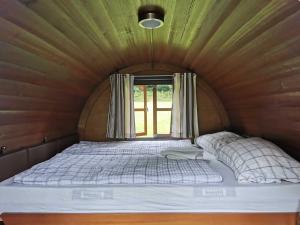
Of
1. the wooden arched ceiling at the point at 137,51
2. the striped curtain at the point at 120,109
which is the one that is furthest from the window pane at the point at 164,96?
the wooden arched ceiling at the point at 137,51

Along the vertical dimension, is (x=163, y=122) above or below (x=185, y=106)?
below

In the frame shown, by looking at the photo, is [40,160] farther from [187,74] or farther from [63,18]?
[187,74]

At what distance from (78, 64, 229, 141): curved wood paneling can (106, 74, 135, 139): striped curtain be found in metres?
0.14

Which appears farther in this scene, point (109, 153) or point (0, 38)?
point (109, 153)

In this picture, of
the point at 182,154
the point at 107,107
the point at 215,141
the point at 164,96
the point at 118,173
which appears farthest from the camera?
the point at 164,96

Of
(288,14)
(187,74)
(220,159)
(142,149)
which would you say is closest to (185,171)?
(220,159)

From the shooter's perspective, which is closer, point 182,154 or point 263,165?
point 263,165

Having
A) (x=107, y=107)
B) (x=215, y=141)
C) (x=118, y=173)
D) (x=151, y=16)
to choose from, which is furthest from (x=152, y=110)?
(x=151, y=16)

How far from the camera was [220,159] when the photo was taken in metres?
2.56

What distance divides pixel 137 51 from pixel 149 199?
1.94m

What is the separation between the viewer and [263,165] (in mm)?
1935

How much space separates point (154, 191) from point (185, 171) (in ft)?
1.18

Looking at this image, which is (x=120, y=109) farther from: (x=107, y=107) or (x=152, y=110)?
(x=152, y=110)

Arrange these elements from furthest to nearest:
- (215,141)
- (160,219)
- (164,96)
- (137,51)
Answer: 1. (164,96)
2. (137,51)
3. (215,141)
4. (160,219)
